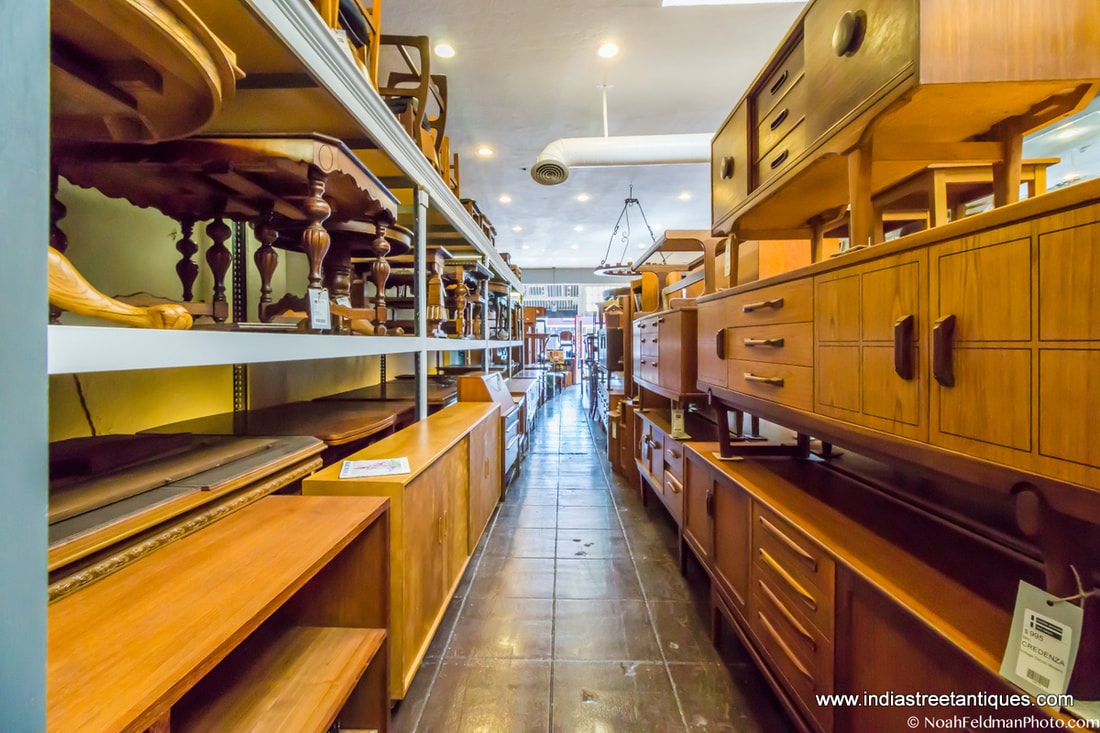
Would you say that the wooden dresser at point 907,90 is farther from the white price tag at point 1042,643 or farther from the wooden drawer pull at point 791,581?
the wooden drawer pull at point 791,581

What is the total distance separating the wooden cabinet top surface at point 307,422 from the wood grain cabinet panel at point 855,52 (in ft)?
6.22

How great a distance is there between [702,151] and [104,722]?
479 cm

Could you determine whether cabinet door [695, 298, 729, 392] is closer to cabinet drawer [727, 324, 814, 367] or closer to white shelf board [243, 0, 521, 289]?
cabinet drawer [727, 324, 814, 367]

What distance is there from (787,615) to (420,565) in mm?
1158

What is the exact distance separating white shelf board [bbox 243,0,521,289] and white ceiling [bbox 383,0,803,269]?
4.82ft

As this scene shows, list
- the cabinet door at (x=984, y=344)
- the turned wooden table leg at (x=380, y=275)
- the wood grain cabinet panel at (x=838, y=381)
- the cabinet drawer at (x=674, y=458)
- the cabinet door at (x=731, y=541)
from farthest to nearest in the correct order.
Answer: the cabinet drawer at (x=674, y=458) < the turned wooden table leg at (x=380, y=275) < the cabinet door at (x=731, y=541) < the wood grain cabinet panel at (x=838, y=381) < the cabinet door at (x=984, y=344)

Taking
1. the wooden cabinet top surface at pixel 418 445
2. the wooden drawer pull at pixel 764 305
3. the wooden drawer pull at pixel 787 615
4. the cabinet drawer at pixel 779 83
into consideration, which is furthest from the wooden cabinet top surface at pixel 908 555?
the cabinet drawer at pixel 779 83

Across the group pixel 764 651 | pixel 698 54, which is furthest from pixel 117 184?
Result: pixel 698 54

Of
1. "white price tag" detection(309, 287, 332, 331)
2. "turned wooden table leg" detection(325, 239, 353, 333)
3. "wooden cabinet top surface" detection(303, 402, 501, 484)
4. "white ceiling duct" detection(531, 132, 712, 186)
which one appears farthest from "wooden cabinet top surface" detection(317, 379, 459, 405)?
"white ceiling duct" detection(531, 132, 712, 186)

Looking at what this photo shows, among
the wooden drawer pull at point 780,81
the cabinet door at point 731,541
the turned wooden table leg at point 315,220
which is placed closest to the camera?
the turned wooden table leg at point 315,220

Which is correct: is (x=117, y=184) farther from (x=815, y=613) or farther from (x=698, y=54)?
(x=698, y=54)

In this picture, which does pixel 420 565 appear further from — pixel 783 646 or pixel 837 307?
pixel 837 307

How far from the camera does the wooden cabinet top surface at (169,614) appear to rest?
20.7 inches

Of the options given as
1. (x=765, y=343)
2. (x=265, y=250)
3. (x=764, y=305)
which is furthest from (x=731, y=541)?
(x=265, y=250)
